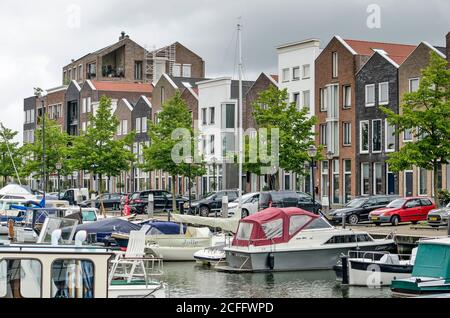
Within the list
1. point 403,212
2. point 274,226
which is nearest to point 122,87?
point 403,212

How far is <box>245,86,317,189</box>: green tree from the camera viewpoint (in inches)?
2581

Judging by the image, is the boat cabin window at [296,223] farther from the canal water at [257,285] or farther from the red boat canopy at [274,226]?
the canal water at [257,285]

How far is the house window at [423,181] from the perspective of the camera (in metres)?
62.7

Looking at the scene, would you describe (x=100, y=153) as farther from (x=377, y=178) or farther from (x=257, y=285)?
(x=257, y=285)

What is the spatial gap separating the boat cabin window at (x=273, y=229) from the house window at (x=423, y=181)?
28794 millimetres

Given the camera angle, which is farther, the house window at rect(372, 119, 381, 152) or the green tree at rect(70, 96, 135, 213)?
the green tree at rect(70, 96, 135, 213)

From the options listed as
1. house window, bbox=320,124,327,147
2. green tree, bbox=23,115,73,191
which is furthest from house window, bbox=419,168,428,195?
green tree, bbox=23,115,73,191

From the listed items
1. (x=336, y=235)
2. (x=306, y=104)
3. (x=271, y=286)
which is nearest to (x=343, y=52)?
(x=306, y=104)

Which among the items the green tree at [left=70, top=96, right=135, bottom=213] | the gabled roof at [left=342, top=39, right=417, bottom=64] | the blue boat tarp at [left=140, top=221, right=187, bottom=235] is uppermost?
the gabled roof at [left=342, top=39, right=417, bottom=64]

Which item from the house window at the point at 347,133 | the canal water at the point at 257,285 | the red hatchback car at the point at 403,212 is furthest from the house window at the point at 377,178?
the canal water at the point at 257,285

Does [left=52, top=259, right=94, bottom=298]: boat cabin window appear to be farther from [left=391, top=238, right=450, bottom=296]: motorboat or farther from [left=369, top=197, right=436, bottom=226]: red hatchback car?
[left=369, top=197, right=436, bottom=226]: red hatchback car

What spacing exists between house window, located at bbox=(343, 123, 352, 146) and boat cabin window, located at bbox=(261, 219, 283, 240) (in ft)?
117

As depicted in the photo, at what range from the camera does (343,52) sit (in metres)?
72.6
